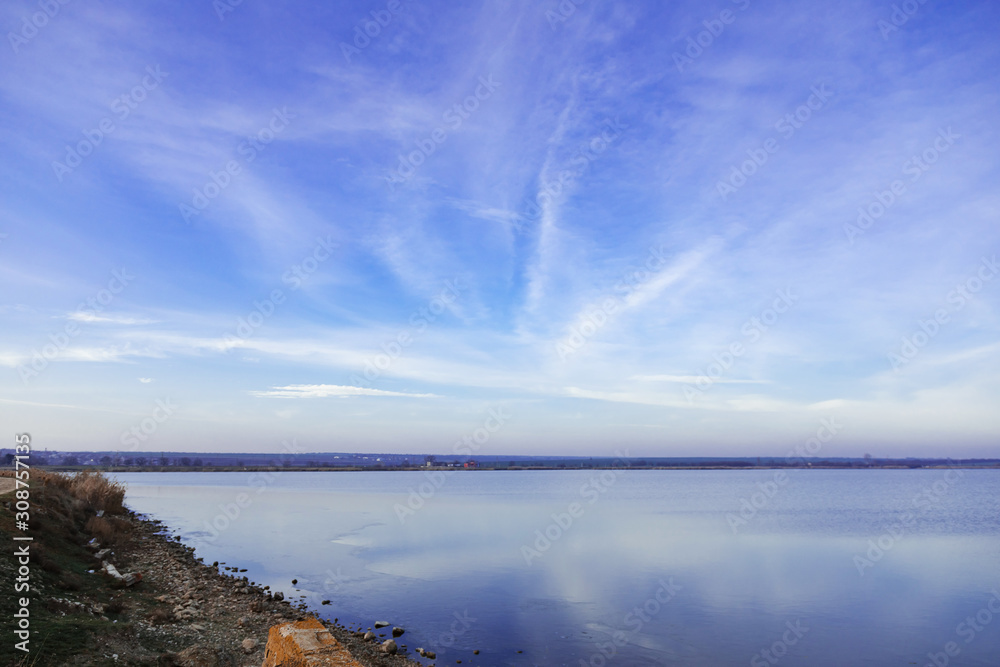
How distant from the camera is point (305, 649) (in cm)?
886

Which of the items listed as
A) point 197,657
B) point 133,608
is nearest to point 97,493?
point 133,608

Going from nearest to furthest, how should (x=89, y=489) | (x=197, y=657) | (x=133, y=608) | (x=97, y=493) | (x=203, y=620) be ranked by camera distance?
(x=197, y=657) < (x=133, y=608) < (x=203, y=620) < (x=89, y=489) < (x=97, y=493)

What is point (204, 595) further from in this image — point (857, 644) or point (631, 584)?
point (857, 644)

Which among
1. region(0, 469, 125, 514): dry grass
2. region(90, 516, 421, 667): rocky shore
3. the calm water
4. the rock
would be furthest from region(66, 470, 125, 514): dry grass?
the rock

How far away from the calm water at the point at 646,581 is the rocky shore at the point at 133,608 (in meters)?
2.28

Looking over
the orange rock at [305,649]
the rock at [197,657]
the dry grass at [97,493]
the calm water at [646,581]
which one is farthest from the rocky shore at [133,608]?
the dry grass at [97,493]

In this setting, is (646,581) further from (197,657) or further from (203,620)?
(197,657)

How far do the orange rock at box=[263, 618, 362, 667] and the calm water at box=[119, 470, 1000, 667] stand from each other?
780cm

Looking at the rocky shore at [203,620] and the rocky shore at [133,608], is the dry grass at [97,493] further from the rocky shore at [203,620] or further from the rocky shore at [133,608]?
the rocky shore at [203,620]

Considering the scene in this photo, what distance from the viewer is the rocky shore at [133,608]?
1107 cm

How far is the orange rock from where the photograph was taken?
343 inches

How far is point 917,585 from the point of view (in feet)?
85.0

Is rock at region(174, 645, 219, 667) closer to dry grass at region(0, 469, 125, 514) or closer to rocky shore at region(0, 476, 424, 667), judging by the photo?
rocky shore at region(0, 476, 424, 667)

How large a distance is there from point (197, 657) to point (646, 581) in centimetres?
1921
